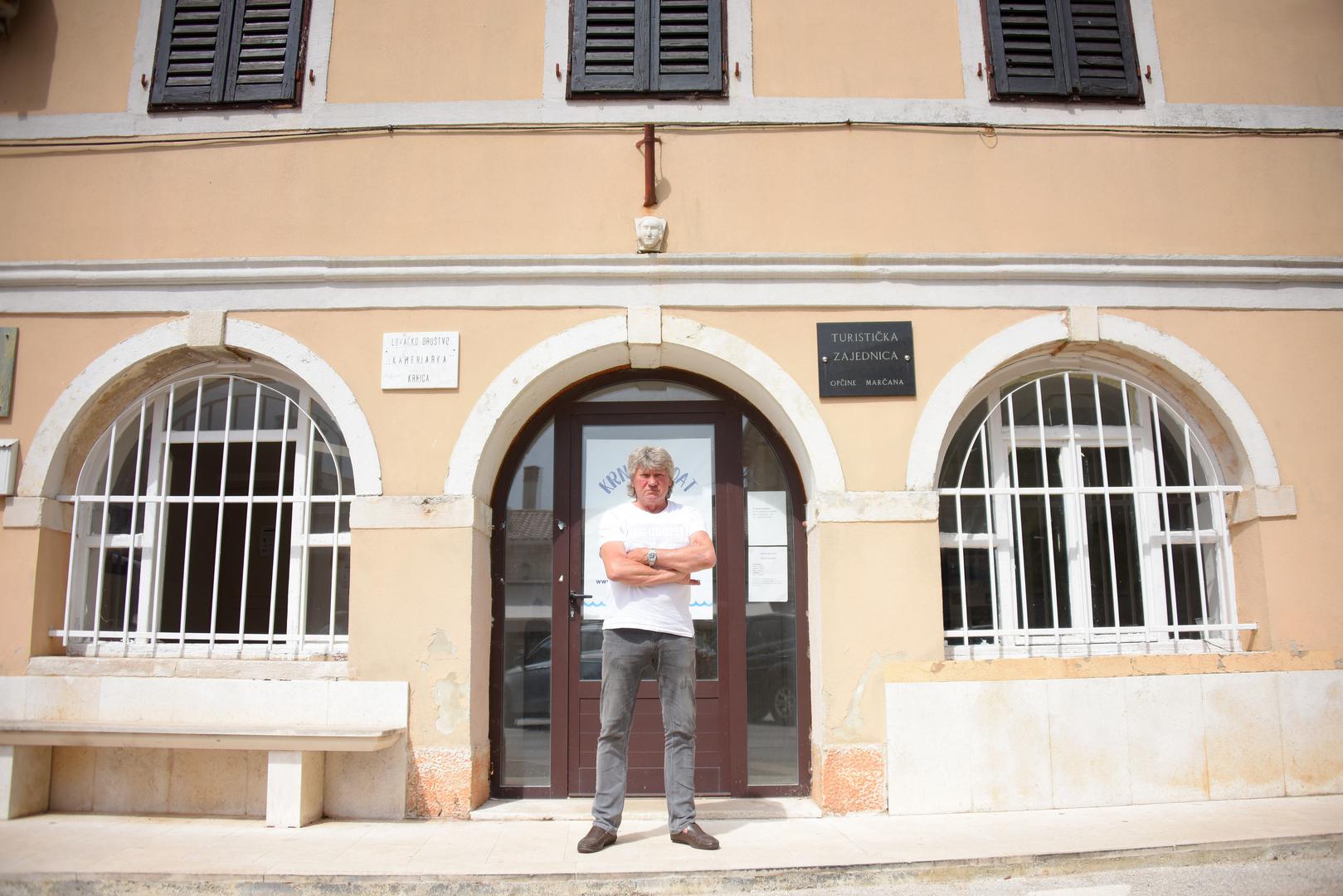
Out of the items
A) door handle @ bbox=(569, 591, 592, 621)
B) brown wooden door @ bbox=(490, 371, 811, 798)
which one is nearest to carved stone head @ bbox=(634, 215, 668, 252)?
brown wooden door @ bbox=(490, 371, 811, 798)

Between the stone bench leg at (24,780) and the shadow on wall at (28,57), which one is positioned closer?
the stone bench leg at (24,780)

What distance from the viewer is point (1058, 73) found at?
223 inches

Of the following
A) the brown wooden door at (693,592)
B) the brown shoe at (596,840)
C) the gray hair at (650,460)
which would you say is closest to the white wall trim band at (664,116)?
the brown wooden door at (693,592)

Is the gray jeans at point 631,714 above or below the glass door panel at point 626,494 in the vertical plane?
below

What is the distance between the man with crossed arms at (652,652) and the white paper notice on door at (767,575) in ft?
3.89

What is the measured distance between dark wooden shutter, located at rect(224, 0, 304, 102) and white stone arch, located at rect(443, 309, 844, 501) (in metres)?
A: 2.22

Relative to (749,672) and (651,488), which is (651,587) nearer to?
(651,488)

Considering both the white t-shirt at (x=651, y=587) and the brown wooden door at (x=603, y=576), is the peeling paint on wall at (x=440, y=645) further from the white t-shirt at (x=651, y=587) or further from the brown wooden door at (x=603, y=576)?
the white t-shirt at (x=651, y=587)

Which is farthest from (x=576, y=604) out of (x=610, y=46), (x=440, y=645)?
(x=610, y=46)

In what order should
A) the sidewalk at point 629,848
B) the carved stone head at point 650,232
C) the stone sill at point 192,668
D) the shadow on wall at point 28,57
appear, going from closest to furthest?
the sidewalk at point 629,848, the stone sill at point 192,668, the carved stone head at point 650,232, the shadow on wall at point 28,57

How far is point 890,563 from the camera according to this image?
5098mm

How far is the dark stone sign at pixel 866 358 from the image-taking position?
527 cm

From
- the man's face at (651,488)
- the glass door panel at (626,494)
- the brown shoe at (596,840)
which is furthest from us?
the glass door panel at (626,494)

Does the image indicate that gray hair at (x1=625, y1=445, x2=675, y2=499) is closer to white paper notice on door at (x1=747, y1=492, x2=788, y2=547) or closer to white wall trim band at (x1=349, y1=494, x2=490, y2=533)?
white wall trim band at (x1=349, y1=494, x2=490, y2=533)
